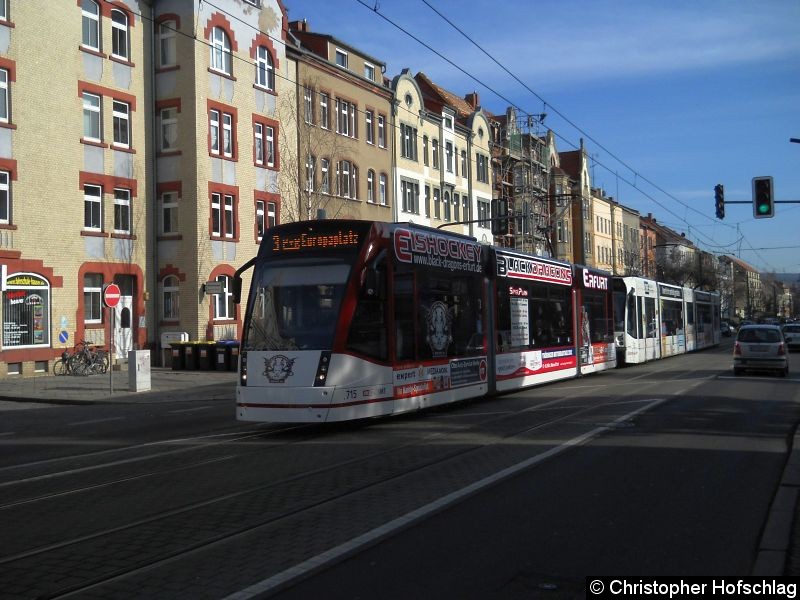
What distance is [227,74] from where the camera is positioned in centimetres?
3462

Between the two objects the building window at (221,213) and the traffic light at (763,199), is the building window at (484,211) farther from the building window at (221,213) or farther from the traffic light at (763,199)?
the traffic light at (763,199)

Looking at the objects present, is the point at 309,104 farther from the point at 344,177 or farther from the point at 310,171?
the point at 344,177

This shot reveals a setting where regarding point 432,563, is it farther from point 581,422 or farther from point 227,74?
point 227,74

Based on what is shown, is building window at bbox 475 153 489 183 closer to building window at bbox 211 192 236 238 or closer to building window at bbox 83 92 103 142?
building window at bbox 211 192 236 238

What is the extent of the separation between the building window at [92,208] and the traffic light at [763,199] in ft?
73.3

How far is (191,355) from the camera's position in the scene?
103ft

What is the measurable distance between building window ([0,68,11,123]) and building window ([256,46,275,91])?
11383 millimetres

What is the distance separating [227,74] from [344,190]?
896 cm

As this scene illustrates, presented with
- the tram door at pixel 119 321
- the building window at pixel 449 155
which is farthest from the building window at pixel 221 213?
the building window at pixel 449 155

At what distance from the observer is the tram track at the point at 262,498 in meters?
6.23

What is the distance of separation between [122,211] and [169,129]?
3993 millimetres

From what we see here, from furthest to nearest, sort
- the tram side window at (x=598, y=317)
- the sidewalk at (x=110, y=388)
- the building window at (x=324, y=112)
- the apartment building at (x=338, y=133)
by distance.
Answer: the building window at (x=324, y=112) < the apartment building at (x=338, y=133) < the tram side window at (x=598, y=317) < the sidewalk at (x=110, y=388)

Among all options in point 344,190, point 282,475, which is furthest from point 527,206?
point 282,475

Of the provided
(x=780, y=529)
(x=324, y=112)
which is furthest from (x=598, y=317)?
(x=780, y=529)
